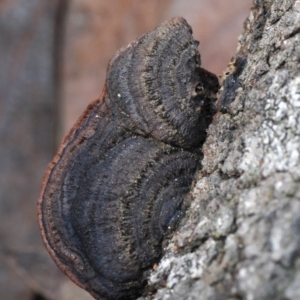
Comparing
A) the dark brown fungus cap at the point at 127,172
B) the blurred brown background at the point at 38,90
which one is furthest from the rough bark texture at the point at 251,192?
the blurred brown background at the point at 38,90

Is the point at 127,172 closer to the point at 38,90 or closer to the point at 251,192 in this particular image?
the point at 251,192

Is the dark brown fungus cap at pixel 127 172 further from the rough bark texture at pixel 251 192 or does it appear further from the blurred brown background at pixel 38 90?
the blurred brown background at pixel 38 90

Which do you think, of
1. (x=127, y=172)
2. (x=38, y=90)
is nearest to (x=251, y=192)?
(x=127, y=172)

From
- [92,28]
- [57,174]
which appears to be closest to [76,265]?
[57,174]

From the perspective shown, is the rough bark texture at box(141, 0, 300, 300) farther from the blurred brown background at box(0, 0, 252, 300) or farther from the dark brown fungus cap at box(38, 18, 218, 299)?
the blurred brown background at box(0, 0, 252, 300)

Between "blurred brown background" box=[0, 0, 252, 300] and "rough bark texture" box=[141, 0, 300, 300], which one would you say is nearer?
"rough bark texture" box=[141, 0, 300, 300]

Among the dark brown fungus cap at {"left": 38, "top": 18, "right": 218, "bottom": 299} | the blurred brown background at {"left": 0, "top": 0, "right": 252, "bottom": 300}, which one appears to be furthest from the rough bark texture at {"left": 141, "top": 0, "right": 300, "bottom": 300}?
the blurred brown background at {"left": 0, "top": 0, "right": 252, "bottom": 300}
